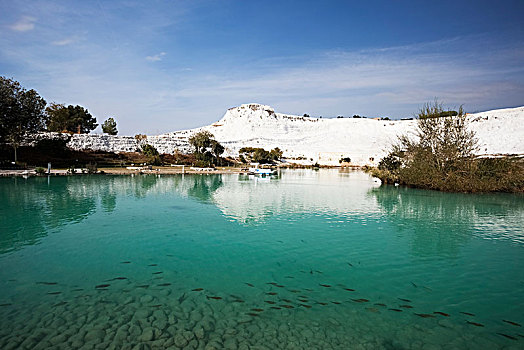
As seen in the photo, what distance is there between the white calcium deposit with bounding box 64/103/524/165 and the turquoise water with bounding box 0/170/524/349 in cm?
5480

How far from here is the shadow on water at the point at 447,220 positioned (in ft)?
41.0

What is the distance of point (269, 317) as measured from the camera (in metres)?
6.15

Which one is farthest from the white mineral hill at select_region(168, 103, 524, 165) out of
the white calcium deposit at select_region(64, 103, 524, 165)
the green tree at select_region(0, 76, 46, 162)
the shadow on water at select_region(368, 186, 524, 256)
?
the shadow on water at select_region(368, 186, 524, 256)

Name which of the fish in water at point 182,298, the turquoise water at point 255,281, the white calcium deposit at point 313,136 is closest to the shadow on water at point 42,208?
the turquoise water at point 255,281

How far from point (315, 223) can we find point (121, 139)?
6205 centimetres

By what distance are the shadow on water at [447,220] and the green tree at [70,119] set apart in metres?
74.5

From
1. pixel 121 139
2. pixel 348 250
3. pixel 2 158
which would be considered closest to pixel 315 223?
pixel 348 250

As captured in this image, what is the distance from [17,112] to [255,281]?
1908 inches

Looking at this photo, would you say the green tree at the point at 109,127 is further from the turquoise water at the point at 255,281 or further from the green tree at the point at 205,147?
the turquoise water at the point at 255,281

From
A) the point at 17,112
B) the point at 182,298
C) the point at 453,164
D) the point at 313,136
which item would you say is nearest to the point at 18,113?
the point at 17,112

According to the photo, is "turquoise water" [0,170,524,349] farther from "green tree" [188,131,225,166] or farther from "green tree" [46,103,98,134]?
"green tree" [46,103,98,134]

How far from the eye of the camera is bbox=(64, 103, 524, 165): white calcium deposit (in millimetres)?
71688

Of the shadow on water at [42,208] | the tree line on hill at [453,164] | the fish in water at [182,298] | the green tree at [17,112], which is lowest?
the fish in water at [182,298]

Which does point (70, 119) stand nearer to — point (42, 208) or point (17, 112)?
point (17, 112)
